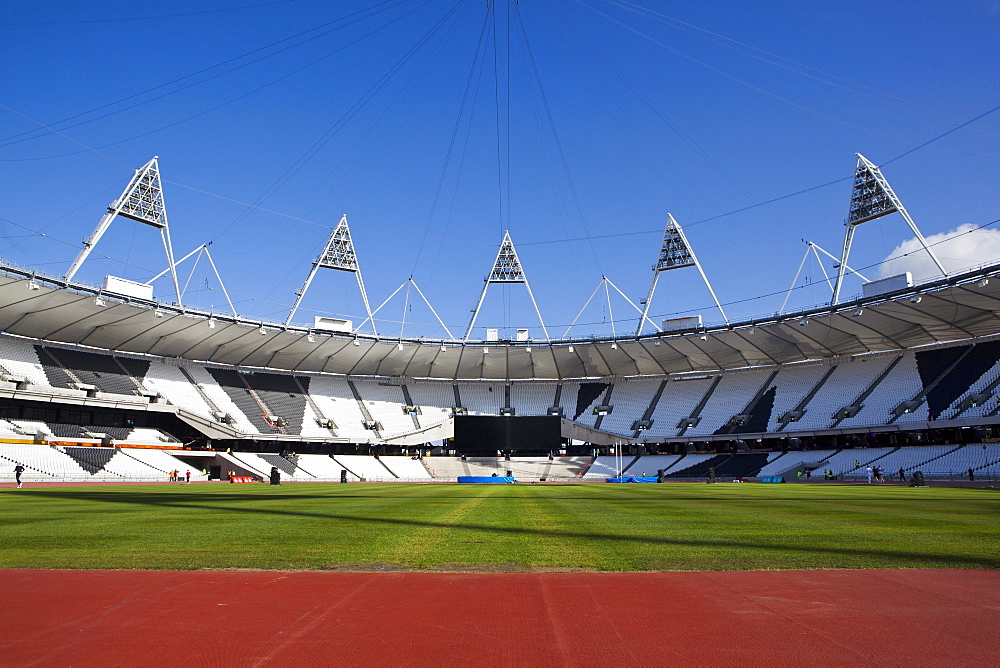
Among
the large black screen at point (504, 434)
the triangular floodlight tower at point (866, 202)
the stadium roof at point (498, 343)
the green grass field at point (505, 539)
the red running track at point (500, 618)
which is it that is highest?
the triangular floodlight tower at point (866, 202)

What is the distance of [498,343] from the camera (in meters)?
64.7

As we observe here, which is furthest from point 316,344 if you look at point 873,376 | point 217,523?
point 873,376

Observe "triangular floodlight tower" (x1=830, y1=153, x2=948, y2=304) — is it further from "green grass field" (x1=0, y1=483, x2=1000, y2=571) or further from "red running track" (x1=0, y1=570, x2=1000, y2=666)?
"red running track" (x1=0, y1=570, x2=1000, y2=666)

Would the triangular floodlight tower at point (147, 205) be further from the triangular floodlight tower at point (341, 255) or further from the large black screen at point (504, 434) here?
the large black screen at point (504, 434)

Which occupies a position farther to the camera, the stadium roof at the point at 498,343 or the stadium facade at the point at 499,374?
the stadium facade at the point at 499,374

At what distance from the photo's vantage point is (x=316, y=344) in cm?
6266

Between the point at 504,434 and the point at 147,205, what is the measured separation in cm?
3999

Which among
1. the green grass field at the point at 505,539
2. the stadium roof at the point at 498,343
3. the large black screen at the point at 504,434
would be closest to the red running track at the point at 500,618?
the green grass field at the point at 505,539

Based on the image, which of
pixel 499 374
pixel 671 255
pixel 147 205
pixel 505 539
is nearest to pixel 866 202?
pixel 671 255

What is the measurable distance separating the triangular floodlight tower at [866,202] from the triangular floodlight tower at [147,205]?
57056mm

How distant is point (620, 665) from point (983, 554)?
23.6 ft

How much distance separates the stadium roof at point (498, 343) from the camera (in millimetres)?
46250

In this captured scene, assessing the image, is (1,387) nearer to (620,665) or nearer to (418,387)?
(418,387)

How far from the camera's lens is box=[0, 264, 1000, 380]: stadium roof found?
46250 mm
